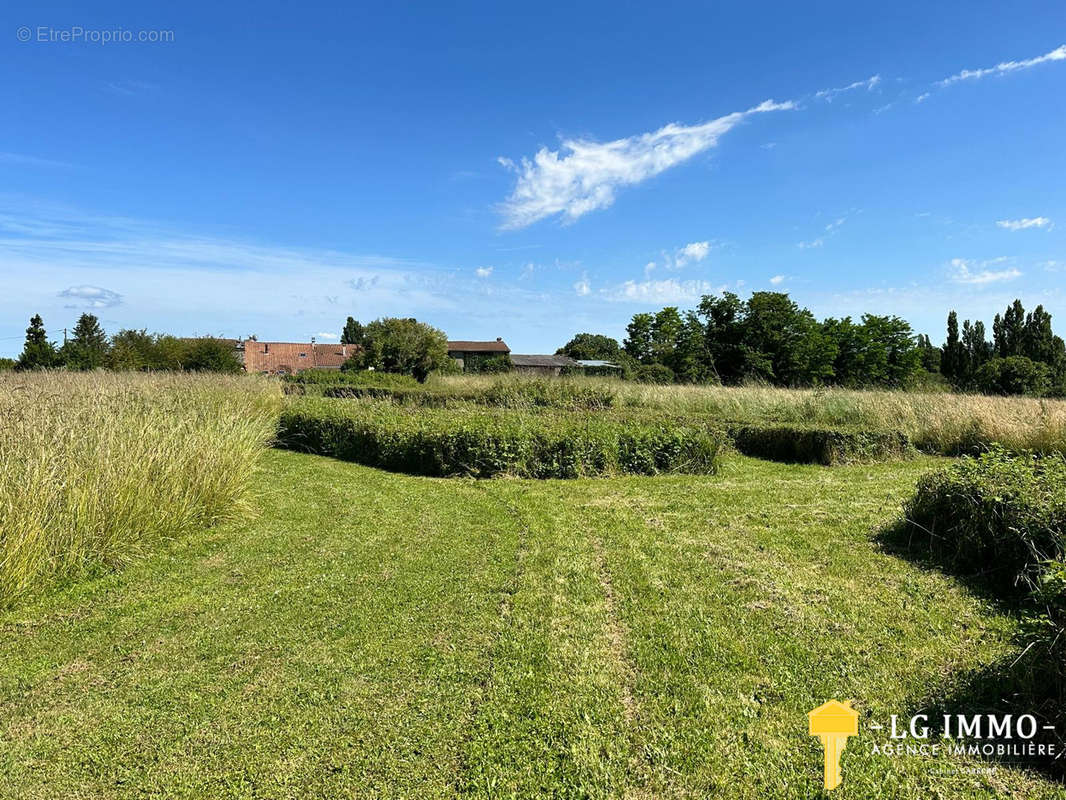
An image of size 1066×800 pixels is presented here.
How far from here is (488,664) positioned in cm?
297

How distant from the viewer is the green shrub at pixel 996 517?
→ 3.78 meters

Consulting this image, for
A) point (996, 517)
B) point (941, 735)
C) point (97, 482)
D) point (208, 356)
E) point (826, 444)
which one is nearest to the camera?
point (941, 735)

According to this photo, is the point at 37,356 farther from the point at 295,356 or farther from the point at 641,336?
the point at 641,336

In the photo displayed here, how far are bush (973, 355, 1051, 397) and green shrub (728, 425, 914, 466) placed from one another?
43.5 ft

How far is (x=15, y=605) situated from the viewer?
3613 mm

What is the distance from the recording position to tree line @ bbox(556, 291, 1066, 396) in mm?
26281

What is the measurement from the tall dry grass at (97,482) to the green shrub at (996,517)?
21.7 feet

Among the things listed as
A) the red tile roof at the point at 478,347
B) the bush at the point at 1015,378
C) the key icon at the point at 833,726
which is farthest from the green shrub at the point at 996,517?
the red tile roof at the point at 478,347

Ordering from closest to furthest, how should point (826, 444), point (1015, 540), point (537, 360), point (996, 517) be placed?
1. point (1015, 540)
2. point (996, 517)
3. point (826, 444)
4. point (537, 360)

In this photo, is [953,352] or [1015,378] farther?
[953,352]

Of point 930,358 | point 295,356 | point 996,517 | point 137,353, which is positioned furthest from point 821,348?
point 295,356

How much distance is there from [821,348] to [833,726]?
36108 mm

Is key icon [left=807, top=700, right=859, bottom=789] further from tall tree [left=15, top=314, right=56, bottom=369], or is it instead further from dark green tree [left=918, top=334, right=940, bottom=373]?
dark green tree [left=918, top=334, right=940, bottom=373]

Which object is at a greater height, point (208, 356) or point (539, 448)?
point (208, 356)
